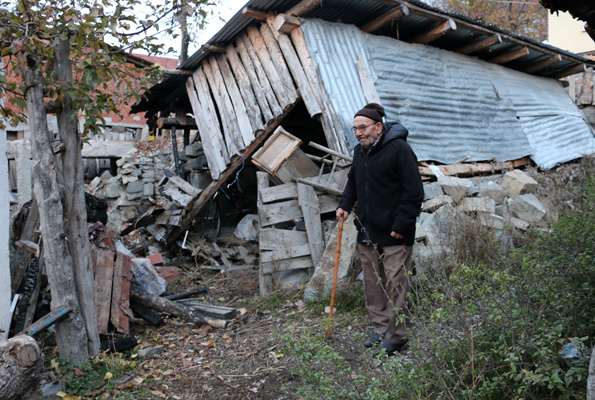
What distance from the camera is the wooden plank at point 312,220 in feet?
20.9

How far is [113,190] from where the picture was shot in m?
11.5

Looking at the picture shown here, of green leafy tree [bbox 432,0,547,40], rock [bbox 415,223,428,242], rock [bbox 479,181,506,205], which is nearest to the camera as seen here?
rock [bbox 415,223,428,242]

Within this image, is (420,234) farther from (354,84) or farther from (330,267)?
(354,84)

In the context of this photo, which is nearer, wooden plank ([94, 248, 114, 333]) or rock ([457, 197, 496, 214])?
wooden plank ([94, 248, 114, 333])

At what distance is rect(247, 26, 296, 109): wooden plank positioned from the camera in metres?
7.53

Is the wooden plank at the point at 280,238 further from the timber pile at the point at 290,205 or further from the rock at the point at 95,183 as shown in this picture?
the rock at the point at 95,183

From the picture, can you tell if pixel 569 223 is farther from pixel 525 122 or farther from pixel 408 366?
pixel 525 122

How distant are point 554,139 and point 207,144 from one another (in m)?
7.64

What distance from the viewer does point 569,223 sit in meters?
4.44

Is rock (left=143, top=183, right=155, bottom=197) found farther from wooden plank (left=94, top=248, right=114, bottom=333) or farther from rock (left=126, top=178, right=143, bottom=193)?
wooden plank (left=94, top=248, right=114, bottom=333)

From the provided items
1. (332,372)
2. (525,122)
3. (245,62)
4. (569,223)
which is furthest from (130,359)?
(525,122)

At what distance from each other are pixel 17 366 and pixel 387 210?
3.10m

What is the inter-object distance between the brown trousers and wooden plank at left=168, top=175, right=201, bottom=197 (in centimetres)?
486

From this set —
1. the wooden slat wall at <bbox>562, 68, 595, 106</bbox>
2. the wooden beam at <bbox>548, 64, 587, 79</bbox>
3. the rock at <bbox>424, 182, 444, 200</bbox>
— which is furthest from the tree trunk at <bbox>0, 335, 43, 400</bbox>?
the wooden slat wall at <bbox>562, 68, 595, 106</bbox>
